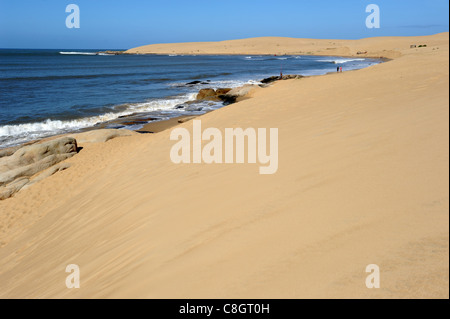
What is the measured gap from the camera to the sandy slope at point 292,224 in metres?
1.89

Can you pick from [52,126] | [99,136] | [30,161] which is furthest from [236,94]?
[30,161]

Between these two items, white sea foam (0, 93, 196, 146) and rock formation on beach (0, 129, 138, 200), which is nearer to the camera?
rock formation on beach (0, 129, 138, 200)

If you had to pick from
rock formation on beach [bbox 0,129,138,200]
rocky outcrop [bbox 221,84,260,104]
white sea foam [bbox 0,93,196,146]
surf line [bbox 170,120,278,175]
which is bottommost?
rock formation on beach [bbox 0,129,138,200]

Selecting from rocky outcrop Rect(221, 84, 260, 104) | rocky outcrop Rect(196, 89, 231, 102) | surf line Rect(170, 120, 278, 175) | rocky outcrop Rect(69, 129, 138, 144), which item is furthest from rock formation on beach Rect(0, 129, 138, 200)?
rocky outcrop Rect(196, 89, 231, 102)

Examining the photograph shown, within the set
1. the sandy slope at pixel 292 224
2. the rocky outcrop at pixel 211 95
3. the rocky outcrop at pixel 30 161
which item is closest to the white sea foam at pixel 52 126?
the rocky outcrop at pixel 211 95

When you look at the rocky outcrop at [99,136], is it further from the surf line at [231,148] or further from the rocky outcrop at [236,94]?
the rocky outcrop at [236,94]

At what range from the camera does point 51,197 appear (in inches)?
282

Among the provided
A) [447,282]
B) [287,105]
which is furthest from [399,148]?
[287,105]

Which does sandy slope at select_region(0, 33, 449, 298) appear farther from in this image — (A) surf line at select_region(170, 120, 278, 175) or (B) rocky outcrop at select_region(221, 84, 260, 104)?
(B) rocky outcrop at select_region(221, 84, 260, 104)

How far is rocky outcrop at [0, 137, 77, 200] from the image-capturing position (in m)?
8.28

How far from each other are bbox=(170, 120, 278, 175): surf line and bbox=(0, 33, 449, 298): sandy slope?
0.21 m

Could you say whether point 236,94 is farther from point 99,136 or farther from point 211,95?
point 99,136

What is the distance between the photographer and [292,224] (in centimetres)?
236

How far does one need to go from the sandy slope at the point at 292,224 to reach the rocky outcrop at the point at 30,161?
382 centimetres
